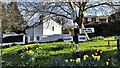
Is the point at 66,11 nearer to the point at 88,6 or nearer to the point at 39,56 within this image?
the point at 88,6

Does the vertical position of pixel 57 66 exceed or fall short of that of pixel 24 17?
it falls short

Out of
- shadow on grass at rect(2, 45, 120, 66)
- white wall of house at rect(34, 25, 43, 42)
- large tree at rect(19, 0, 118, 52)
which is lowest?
shadow on grass at rect(2, 45, 120, 66)

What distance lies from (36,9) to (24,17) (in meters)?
0.45

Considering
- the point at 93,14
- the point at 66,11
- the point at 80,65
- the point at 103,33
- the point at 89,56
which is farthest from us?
the point at 66,11

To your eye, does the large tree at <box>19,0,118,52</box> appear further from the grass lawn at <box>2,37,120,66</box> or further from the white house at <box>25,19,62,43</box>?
the grass lawn at <box>2,37,120,66</box>

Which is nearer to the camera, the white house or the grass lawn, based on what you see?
the grass lawn

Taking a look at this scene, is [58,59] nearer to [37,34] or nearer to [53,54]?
[53,54]

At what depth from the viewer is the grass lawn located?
4727 millimetres

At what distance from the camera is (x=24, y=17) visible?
7.41m

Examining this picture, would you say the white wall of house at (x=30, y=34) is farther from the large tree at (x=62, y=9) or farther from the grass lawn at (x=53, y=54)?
the large tree at (x=62, y=9)

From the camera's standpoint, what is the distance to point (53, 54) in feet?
19.4

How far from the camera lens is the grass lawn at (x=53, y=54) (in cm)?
473

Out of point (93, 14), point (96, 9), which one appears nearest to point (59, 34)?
point (93, 14)

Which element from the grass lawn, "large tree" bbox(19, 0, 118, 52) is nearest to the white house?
the grass lawn
